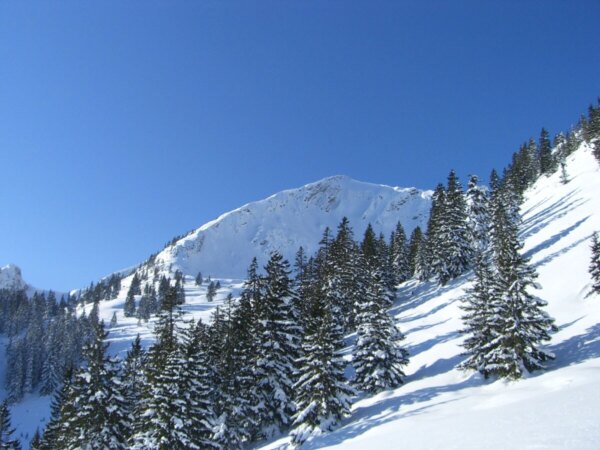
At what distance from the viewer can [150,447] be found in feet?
91.5

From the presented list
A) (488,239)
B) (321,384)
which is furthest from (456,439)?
(488,239)

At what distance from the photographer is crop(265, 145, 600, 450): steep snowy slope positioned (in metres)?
14.7

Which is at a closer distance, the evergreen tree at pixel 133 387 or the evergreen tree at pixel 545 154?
the evergreen tree at pixel 133 387

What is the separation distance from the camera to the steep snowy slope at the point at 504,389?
14719 millimetres

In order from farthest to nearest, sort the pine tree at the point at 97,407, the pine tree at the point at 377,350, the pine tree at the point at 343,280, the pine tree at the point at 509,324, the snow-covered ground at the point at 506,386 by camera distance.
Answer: the pine tree at the point at 343,280 < the pine tree at the point at 377,350 < the pine tree at the point at 97,407 < the pine tree at the point at 509,324 < the snow-covered ground at the point at 506,386

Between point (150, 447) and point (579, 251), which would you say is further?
point (579, 251)

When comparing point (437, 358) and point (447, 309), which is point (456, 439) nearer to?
point (437, 358)

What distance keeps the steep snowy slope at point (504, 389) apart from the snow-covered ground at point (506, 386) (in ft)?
0.20

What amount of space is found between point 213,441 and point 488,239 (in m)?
49.8

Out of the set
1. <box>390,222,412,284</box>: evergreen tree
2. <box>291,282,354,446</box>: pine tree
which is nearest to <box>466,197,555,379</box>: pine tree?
<box>291,282,354,446</box>: pine tree

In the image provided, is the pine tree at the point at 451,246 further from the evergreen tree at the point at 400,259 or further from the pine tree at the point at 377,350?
the pine tree at the point at 377,350

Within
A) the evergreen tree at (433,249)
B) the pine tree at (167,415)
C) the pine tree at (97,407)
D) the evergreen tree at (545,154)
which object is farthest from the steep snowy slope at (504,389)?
the evergreen tree at (545,154)

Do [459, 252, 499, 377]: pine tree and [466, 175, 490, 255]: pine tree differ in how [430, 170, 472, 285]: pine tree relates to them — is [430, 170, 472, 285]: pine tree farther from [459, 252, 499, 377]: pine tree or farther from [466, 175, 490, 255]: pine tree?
[459, 252, 499, 377]: pine tree

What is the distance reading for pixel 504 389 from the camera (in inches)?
945
